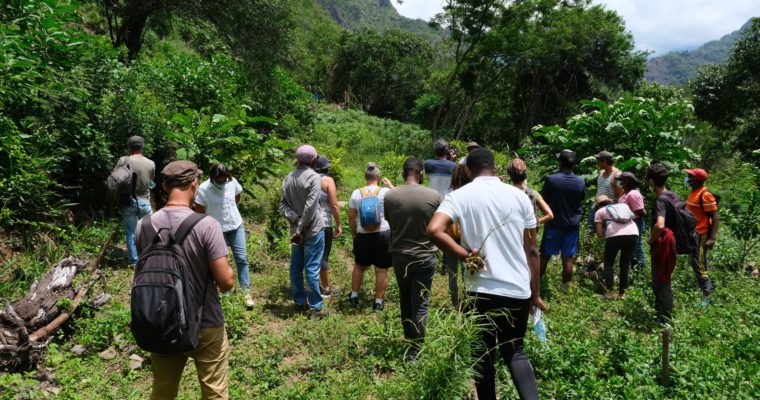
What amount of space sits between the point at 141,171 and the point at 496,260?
490 centimetres

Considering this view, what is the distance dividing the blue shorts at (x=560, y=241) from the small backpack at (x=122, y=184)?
5.30 m

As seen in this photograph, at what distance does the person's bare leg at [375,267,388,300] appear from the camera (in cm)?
483

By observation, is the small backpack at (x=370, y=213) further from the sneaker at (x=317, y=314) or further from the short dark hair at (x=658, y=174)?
the short dark hair at (x=658, y=174)

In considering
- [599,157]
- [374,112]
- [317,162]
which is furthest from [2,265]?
[374,112]

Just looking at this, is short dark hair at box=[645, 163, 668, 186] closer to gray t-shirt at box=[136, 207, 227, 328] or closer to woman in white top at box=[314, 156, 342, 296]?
woman in white top at box=[314, 156, 342, 296]

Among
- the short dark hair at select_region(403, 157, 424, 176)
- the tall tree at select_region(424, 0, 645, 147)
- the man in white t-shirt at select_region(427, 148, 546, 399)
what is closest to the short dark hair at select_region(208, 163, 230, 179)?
the short dark hair at select_region(403, 157, 424, 176)

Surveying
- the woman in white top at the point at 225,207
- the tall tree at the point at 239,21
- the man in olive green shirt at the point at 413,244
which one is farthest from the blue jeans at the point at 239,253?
the tall tree at the point at 239,21

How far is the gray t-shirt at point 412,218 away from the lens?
3.78 meters

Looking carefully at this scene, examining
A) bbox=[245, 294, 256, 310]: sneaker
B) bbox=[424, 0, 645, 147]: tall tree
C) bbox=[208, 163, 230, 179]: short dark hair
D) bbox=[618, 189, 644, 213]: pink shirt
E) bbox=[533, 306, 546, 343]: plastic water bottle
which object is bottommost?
bbox=[245, 294, 256, 310]: sneaker

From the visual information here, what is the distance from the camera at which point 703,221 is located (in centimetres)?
548

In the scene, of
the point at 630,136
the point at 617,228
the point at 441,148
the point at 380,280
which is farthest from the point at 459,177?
the point at 630,136

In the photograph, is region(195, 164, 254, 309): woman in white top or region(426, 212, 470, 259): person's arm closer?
region(426, 212, 470, 259): person's arm

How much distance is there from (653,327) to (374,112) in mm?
39795

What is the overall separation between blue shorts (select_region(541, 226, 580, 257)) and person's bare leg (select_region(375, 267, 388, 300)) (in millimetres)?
2082
